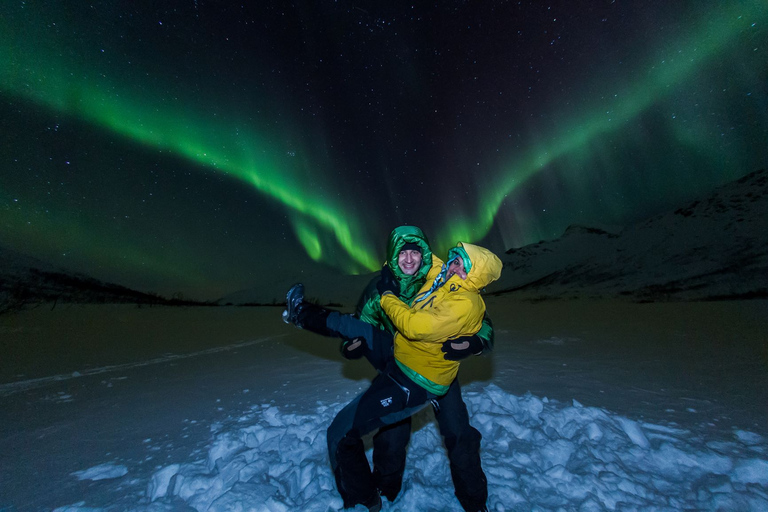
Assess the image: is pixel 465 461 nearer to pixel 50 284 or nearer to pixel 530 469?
pixel 530 469

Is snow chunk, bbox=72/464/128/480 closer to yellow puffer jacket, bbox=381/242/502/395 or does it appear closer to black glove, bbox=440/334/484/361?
yellow puffer jacket, bbox=381/242/502/395

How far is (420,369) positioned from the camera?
7.80ft

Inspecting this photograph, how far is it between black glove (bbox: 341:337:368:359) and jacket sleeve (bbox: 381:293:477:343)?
49 cm

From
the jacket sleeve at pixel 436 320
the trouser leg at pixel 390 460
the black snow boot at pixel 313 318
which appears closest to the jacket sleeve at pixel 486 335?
the jacket sleeve at pixel 436 320

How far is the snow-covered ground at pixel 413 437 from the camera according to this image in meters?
2.62

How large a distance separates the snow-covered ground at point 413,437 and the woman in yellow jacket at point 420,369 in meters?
0.40

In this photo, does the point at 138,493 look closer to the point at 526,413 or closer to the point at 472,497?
the point at 472,497

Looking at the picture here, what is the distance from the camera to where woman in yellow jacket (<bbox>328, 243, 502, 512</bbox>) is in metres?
2.21

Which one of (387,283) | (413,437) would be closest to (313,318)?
(387,283)

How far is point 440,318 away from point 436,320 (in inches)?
1.3

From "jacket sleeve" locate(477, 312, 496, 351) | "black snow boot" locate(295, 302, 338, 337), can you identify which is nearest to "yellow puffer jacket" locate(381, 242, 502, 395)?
"jacket sleeve" locate(477, 312, 496, 351)

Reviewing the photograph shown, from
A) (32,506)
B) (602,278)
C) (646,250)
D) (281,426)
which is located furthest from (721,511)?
(646,250)

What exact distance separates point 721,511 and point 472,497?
182 centimetres

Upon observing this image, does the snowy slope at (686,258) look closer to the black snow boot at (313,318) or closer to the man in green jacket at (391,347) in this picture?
the man in green jacket at (391,347)
